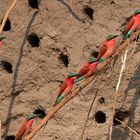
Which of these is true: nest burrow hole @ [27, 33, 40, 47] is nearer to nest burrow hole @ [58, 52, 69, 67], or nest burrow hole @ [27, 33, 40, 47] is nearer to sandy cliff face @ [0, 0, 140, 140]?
sandy cliff face @ [0, 0, 140, 140]

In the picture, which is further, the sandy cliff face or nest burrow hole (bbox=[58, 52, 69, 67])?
nest burrow hole (bbox=[58, 52, 69, 67])

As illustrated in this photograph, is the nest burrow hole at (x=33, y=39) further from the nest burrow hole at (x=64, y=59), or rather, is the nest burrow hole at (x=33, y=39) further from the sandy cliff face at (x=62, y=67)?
the nest burrow hole at (x=64, y=59)

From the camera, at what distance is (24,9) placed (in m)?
4.41

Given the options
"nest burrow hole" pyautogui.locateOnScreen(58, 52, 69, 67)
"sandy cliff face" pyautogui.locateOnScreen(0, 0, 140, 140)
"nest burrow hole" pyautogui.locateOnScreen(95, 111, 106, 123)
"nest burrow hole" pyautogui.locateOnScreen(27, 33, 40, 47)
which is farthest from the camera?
"nest burrow hole" pyautogui.locateOnScreen(27, 33, 40, 47)

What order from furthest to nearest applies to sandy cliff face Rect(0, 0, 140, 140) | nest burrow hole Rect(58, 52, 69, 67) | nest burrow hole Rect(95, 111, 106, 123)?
nest burrow hole Rect(58, 52, 69, 67) < nest burrow hole Rect(95, 111, 106, 123) < sandy cliff face Rect(0, 0, 140, 140)

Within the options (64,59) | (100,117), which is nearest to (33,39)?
(64,59)

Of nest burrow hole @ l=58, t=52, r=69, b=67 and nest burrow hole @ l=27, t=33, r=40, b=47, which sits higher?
nest burrow hole @ l=27, t=33, r=40, b=47

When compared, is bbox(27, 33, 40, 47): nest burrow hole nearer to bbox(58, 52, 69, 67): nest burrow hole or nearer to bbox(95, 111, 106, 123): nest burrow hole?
bbox(58, 52, 69, 67): nest burrow hole

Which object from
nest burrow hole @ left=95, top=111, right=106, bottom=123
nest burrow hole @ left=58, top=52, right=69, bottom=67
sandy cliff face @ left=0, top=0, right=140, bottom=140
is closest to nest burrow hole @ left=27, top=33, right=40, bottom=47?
sandy cliff face @ left=0, top=0, right=140, bottom=140

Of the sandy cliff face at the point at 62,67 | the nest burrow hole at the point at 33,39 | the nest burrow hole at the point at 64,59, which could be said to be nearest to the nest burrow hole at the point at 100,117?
the sandy cliff face at the point at 62,67

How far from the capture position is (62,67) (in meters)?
4.26

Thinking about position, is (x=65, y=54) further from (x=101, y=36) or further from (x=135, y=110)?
(x=135, y=110)

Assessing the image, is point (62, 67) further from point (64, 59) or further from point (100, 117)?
Result: point (100, 117)

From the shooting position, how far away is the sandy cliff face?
13.3 feet
